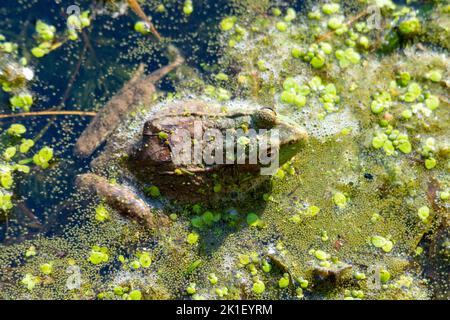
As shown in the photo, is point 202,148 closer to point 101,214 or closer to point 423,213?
point 101,214

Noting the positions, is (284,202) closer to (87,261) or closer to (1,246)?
(87,261)

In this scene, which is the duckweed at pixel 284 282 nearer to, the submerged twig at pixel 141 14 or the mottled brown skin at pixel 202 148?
the mottled brown skin at pixel 202 148

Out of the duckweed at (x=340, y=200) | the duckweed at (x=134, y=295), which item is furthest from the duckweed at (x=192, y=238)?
the duckweed at (x=340, y=200)

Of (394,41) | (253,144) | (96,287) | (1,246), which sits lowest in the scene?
(96,287)

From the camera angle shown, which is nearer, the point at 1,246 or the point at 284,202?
the point at 1,246

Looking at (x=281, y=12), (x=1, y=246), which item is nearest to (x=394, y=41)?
(x=281, y=12)

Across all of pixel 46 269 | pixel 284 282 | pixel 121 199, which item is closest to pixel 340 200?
pixel 284 282

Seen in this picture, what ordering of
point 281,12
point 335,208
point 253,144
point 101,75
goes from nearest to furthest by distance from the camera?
point 253,144 < point 335,208 < point 101,75 < point 281,12

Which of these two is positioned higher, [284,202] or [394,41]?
[394,41]
